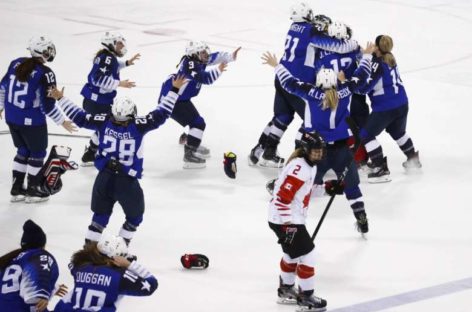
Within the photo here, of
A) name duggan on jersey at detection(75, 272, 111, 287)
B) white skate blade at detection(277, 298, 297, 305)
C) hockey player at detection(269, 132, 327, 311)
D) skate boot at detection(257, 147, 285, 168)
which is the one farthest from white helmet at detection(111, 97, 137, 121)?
skate boot at detection(257, 147, 285, 168)

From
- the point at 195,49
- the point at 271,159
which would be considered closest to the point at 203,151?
the point at 271,159

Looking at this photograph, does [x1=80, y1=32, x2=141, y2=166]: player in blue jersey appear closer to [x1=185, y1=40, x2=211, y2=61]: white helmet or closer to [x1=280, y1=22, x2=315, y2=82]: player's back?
[x1=185, y1=40, x2=211, y2=61]: white helmet

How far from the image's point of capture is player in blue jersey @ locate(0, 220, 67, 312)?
704 centimetres

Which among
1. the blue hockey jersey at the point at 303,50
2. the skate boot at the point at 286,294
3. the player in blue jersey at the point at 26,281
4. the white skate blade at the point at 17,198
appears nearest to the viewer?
the player in blue jersey at the point at 26,281

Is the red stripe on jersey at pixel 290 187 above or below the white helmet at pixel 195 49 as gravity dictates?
above

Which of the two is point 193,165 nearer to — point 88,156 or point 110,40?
point 88,156

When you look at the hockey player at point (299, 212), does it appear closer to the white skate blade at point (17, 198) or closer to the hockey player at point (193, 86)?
the white skate blade at point (17, 198)

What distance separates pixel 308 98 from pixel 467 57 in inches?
309

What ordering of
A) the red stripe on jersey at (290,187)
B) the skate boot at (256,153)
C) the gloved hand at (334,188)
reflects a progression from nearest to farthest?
the red stripe on jersey at (290,187)
the gloved hand at (334,188)
the skate boot at (256,153)

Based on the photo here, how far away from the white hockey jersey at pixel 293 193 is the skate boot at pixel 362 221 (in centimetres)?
174

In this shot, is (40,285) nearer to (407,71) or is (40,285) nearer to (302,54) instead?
(302,54)

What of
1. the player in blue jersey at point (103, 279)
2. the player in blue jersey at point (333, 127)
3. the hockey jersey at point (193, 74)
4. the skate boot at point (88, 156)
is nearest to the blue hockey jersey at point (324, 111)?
the player in blue jersey at point (333, 127)

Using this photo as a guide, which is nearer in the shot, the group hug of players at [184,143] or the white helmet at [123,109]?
the group hug of players at [184,143]

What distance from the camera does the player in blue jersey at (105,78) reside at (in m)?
11.7
